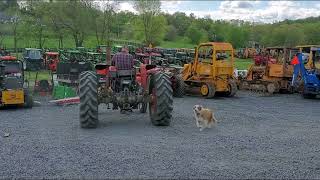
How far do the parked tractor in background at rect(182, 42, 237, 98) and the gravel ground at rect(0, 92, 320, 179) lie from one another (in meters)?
3.74

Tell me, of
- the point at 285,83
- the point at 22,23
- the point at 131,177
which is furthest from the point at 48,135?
the point at 22,23

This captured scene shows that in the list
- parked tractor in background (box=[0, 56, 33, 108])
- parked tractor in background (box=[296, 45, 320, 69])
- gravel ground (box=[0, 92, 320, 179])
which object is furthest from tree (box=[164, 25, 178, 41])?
gravel ground (box=[0, 92, 320, 179])

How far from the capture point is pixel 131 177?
646 centimetres

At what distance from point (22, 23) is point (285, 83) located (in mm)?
23104

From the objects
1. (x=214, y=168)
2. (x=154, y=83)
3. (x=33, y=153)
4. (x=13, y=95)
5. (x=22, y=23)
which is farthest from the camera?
(x=22, y=23)

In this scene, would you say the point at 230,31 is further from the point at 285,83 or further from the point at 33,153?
the point at 33,153

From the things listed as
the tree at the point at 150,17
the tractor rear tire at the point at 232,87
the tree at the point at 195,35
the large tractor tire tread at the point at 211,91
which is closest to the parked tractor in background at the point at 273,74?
the tractor rear tire at the point at 232,87

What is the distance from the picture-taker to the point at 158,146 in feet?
28.1

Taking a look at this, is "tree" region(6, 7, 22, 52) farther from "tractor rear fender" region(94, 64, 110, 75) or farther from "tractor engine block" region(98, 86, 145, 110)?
"tractor engine block" region(98, 86, 145, 110)

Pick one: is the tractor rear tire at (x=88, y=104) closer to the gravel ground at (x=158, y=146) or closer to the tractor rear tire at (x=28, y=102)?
the gravel ground at (x=158, y=146)

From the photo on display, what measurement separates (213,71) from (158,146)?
29.2ft

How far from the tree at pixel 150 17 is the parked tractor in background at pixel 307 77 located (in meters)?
36.1

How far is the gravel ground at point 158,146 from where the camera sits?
6852 mm

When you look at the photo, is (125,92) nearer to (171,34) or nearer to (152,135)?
(152,135)
